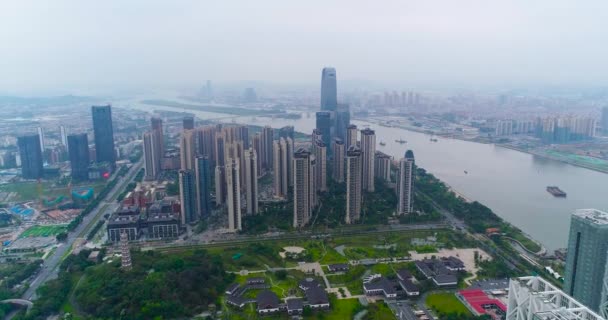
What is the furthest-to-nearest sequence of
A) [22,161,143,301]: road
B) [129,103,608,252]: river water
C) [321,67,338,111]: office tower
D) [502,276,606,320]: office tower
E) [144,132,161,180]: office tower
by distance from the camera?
[321,67,338,111]: office tower
[144,132,161,180]: office tower
[129,103,608,252]: river water
[22,161,143,301]: road
[502,276,606,320]: office tower

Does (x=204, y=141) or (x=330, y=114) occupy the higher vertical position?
(x=330, y=114)

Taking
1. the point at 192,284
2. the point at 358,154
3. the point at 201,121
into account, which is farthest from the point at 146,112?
the point at 192,284

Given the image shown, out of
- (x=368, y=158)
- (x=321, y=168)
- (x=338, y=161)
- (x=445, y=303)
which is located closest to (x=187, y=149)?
(x=321, y=168)

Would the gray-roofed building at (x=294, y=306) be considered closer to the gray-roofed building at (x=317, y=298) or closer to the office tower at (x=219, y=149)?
the gray-roofed building at (x=317, y=298)

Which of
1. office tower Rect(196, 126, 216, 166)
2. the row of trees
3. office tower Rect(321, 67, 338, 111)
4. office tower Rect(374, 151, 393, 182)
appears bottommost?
the row of trees

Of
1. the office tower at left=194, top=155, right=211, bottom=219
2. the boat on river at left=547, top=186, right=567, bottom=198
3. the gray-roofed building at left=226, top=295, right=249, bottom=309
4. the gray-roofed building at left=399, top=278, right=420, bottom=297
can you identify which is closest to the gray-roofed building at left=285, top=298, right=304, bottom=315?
the gray-roofed building at left=226, top=295, right=249, bottom=309

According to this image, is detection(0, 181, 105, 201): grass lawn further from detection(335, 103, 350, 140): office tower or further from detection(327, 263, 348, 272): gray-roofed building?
detection(335, 103, 350, 140): office tower

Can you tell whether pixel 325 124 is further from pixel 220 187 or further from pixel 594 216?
pixel 594 216
